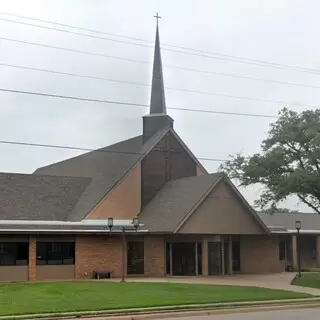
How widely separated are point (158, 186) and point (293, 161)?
11129 mm

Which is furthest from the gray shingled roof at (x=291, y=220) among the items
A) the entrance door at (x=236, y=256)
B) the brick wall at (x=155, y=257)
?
the brick wall at (x=155, y=257)

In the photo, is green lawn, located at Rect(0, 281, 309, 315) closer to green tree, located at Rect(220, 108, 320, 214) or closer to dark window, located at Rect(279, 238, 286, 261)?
green tree, located at Rect(220, 108, 320, 214)

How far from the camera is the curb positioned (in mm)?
16406

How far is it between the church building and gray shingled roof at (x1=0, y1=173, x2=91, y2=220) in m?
0.07

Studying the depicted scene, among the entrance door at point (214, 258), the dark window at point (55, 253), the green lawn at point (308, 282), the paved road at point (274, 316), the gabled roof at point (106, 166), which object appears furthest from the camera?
the gabled roof at point (106, 166)

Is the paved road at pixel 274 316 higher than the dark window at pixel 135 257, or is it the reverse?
the dark window at pixel 135 257

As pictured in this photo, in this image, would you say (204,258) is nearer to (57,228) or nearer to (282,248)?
(57,228)

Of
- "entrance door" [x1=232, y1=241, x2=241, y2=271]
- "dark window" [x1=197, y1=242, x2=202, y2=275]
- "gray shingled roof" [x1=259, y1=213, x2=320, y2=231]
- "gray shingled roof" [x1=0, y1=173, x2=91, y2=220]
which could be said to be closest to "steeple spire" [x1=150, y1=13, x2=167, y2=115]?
"gray shingled roof" [x1=0, y1=173, x2=91, y2=220]

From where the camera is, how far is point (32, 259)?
32.7m

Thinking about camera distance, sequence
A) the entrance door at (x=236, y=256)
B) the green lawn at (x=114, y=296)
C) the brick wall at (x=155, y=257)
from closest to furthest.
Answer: the green lawn at (x=114, y=296), the brick wall at (x=155, y=257), the entrance door at (x=236, y=256)

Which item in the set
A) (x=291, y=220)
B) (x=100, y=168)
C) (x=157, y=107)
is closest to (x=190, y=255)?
(x=100, y=168)

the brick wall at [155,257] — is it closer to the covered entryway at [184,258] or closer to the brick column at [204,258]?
the covered entryway at [184,258]

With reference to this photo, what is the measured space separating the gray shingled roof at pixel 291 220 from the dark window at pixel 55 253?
22063mm

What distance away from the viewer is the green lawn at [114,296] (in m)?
18.3
